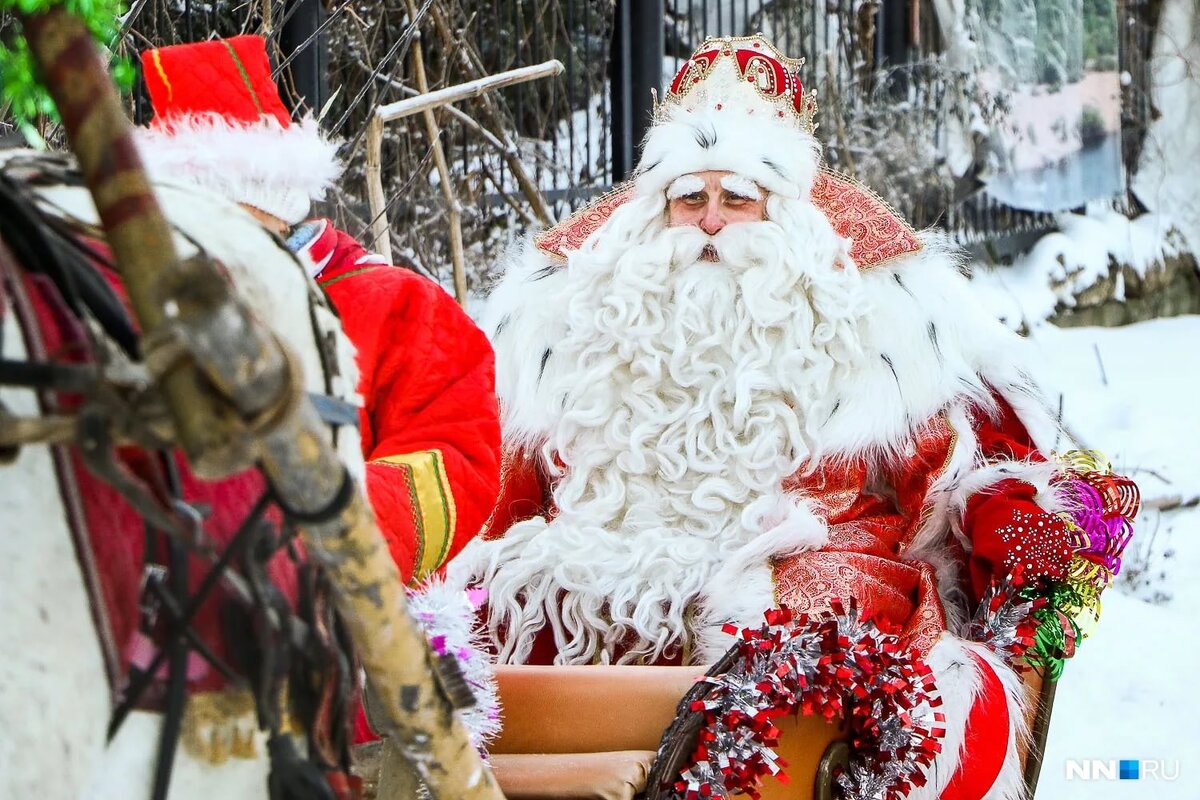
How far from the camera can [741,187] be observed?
3561mm

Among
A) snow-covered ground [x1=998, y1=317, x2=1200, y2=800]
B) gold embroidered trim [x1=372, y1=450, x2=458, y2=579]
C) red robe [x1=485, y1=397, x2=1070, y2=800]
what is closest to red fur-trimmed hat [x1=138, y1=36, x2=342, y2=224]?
gold embroidered trim [x1=372, y1=450, x2=458, y2=579]

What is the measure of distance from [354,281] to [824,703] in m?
1.10

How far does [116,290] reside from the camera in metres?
1.13

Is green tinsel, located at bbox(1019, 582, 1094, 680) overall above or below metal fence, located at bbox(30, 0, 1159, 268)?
below

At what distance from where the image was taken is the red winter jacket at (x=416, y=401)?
2.03 m

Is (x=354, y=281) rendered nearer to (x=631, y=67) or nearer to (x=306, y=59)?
(x=306, y=59)

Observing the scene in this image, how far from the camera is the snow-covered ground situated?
4.66 meters

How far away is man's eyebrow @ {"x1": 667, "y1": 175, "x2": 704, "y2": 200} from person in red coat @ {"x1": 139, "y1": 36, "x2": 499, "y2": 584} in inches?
52.6

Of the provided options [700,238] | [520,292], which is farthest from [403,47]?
[700,238]

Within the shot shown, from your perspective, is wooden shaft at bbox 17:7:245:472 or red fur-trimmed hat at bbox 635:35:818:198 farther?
red fur-trimmed hat at bbox 635:35:818:198

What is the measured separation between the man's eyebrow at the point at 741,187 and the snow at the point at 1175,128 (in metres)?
6.45

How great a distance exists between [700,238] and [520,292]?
500 mm

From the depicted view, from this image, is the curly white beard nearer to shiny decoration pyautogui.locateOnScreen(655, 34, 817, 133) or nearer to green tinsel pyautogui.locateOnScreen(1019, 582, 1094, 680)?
shiny decoration pyautogui.locateOnScreen(655, 34, 817, 133)

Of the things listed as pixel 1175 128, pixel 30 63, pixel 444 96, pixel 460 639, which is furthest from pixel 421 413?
pixel 1175 128
